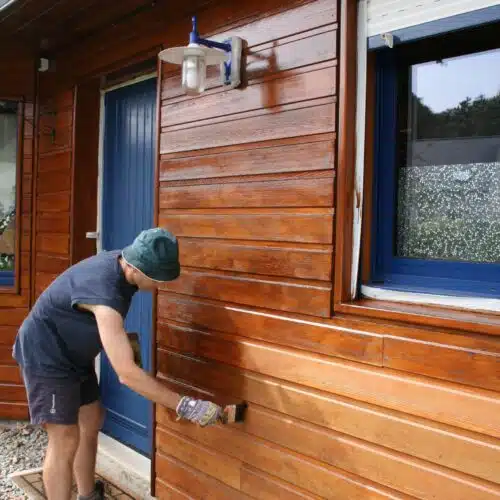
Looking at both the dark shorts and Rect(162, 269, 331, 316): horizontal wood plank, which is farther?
the dark shorts

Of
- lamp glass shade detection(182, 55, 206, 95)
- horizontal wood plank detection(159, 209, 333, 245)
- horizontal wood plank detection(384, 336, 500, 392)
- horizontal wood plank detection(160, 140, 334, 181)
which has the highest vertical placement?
lamp glass shade detection(182, 55, 206, 95)

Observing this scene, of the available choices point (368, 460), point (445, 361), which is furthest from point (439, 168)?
point (368, 460)

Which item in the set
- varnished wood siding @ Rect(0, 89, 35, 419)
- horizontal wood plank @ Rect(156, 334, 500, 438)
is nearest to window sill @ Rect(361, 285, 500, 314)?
horizontal wood plank @ Rect(156, 334, 500, 438)

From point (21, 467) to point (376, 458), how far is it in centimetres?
293

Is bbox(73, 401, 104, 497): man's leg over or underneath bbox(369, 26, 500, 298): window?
underneath

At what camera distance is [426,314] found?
2.34 metres

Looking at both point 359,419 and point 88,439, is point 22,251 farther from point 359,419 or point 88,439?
point 359,419

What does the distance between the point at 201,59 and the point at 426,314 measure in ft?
5.36

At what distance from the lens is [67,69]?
4.86m

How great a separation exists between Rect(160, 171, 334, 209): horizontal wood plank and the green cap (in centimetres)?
42

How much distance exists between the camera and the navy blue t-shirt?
3.12 meters

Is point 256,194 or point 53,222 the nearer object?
point 256,194

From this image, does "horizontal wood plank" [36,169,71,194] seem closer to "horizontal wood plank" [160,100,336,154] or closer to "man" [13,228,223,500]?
"horizontal wood plank" [160,100,336,154]

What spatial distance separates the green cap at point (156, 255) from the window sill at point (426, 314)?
85 cm
